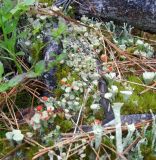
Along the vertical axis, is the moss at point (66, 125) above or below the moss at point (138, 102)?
below

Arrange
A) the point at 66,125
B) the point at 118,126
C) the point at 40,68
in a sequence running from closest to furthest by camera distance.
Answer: the point at 118,126 < the point at 66,125 < the point at 40,68

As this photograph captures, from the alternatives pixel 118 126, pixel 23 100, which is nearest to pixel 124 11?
pixel 23 100

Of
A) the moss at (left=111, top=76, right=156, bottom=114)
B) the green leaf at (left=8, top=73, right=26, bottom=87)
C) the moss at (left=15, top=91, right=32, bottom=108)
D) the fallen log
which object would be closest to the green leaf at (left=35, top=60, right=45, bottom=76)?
the green leaf at (left=8, top=73, right=26, bottom=87)

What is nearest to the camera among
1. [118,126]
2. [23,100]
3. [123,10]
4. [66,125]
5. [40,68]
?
[118,126]

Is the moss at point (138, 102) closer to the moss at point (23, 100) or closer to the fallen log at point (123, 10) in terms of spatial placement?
the moss at point (23, 100)

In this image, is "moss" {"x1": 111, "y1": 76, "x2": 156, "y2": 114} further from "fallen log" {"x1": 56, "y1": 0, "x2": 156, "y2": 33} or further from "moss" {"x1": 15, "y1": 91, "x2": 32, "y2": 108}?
"fallen log" {"x1": 56, "y1": 0, "x2": 156, "y2": 33}

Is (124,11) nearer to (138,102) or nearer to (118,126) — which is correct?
(138,102)

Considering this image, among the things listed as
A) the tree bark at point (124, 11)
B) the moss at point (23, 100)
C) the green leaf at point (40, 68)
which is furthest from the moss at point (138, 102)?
the tree bark at point (124, 11)

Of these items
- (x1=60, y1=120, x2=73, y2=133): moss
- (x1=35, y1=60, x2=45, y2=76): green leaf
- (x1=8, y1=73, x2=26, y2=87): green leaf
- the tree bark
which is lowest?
(x1=60, y1=120, x2=73, y2=133): moss
